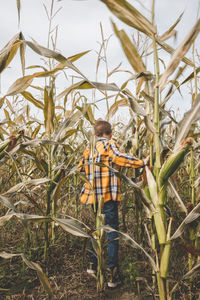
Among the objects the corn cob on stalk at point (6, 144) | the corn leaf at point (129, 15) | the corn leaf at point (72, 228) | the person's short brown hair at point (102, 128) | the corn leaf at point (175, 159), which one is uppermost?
the corn leaf at point (129, 15)

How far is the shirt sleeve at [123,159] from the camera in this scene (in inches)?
62.5

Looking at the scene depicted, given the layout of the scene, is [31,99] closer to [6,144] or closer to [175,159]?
[6,144]

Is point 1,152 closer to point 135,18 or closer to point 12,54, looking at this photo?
point 12,54

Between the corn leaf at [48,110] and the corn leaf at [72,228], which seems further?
the corn leaf at [48,110]

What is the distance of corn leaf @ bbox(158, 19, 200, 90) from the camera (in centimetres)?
84

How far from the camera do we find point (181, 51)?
34.7 inches

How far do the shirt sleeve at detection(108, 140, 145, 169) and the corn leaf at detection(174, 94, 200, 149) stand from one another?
0.61 metres

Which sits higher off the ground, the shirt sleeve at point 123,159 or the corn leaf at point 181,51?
the corn leaf at point 181,51

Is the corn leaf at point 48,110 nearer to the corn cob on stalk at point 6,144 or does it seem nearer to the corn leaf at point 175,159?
the corn cob on stalk at point 6,144

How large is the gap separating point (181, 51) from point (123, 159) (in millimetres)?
926

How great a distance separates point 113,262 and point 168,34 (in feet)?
5.28

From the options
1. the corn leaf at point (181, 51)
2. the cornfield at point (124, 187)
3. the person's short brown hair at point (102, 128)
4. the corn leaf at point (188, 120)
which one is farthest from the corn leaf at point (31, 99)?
the corn leaf at point (188, 120)

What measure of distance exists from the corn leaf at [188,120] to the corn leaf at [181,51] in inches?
5.9

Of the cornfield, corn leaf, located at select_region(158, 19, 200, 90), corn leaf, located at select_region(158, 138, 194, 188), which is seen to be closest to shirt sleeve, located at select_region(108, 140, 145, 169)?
the cornfield
